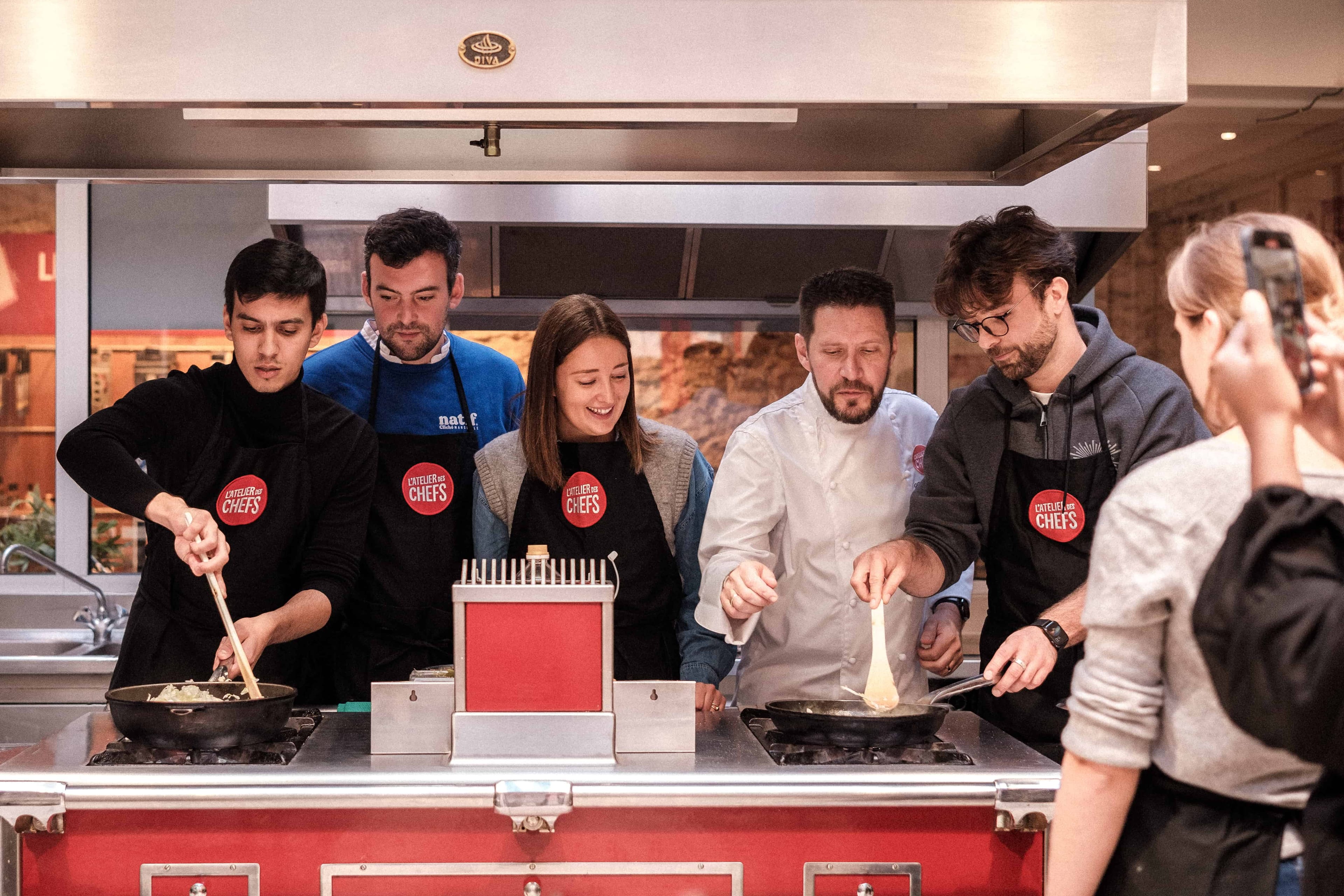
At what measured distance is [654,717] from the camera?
1760 mm

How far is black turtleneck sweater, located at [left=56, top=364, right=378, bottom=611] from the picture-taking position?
229 cm

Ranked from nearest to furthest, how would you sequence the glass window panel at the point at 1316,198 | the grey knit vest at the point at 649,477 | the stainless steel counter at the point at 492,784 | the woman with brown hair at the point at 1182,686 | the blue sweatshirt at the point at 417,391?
the woman with brown hair at the point at 1182,686, the stainless steel counter at the point at 492,784, the grey knit vest at the point at 649,477, the blue sweatshirt at the point at 417,391, the glass window panel at the point at 1316,198

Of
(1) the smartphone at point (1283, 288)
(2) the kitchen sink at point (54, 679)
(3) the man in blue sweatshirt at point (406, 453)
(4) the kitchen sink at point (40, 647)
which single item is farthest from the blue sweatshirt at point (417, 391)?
(1) the smartphone at point (1283, 288)

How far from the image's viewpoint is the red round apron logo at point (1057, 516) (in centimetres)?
217

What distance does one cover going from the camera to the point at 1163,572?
42.9 inches

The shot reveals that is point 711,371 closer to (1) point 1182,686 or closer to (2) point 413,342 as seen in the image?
(2) point 413,342

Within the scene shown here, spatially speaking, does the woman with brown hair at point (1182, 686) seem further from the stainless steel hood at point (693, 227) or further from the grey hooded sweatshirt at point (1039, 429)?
the stainless steel hood at point (693, 227)

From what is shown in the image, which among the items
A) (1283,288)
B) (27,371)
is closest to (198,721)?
(1283,288)

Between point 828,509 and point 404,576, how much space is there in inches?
37.5

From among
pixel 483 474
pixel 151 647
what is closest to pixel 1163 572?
pixel 483 474

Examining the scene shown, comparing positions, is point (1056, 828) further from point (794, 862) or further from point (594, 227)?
point (594, 227)

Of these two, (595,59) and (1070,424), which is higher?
(595,59)

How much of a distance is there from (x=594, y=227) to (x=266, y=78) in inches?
60.3

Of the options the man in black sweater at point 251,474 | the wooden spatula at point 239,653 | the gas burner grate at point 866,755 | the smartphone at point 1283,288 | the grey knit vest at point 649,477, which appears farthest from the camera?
the grey knit vest at point 649,477
